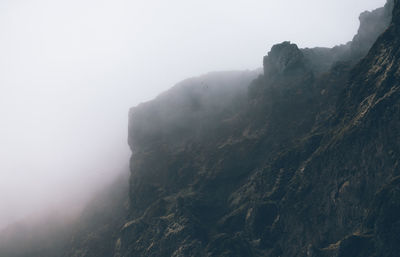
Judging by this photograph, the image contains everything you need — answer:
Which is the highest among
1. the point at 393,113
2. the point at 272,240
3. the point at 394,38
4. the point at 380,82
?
the point at 394,38

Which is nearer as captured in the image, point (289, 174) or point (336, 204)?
point (336, 204)

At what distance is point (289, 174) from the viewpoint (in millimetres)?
184375

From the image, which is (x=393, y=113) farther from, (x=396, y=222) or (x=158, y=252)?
(x=158, y=252)

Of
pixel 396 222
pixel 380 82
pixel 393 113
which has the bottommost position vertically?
pixel 396 222

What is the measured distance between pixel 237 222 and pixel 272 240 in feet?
80.9

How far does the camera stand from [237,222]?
18825 centimetres

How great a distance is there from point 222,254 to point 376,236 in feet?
223

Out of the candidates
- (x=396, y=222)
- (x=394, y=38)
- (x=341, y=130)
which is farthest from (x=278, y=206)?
(x=394, y=38)

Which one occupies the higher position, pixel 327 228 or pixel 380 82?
pixel 380 82

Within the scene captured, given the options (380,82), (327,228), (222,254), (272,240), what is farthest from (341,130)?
(222,254)

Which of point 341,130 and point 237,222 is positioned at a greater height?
point 341,130

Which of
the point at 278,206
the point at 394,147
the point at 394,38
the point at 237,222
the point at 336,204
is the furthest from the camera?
the point at 237,222

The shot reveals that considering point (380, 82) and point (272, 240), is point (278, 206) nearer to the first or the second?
point (272, 240)

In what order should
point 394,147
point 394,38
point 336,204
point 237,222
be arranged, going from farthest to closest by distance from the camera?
point 237,222
point 394,38
point 336,204
point 394,147
